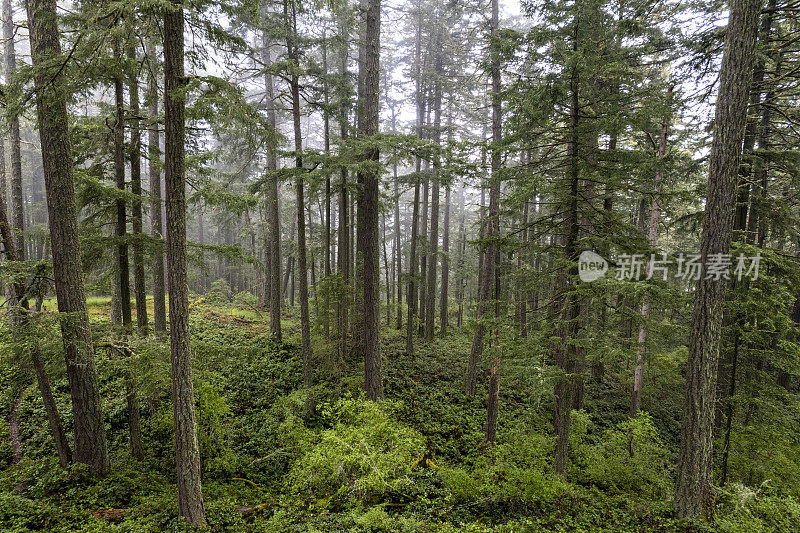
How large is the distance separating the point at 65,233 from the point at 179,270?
9.91ft

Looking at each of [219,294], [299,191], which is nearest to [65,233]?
[299,191]

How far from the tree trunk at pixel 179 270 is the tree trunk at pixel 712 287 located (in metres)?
8.95

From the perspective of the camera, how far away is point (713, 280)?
639cm

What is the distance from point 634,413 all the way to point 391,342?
1049 centimetres

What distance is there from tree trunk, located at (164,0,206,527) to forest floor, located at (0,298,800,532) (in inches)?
30.8

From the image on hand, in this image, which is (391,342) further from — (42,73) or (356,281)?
(42,73)

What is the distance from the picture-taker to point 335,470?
6.66 m

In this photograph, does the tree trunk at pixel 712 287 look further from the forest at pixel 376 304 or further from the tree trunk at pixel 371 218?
the tree trunk at pixel 371 218

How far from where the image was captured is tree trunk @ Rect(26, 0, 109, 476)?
601 centimetres

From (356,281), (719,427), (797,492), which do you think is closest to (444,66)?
(356,281)

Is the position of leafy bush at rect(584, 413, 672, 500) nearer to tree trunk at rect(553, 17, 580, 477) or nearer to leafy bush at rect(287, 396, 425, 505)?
tree trunk at rect(553, 17, 580, 477)

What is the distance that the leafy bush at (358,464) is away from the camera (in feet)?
21.3

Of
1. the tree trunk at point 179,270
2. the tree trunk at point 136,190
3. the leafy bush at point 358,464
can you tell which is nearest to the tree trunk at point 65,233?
the tree trunk at point 136,190

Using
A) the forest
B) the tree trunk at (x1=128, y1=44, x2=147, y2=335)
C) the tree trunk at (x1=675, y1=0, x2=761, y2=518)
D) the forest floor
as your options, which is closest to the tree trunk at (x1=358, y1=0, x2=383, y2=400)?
the forest
